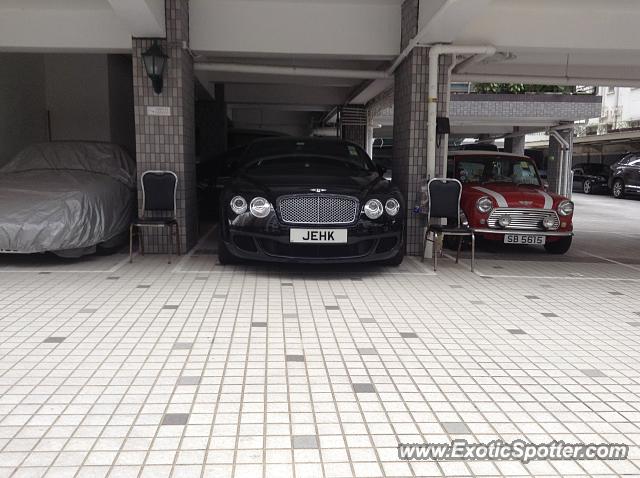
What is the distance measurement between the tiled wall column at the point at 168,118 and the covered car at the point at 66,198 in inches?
15.0

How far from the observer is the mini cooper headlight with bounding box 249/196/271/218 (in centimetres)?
518

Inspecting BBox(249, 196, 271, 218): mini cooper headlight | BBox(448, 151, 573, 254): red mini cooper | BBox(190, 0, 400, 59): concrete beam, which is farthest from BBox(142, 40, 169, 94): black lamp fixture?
BBox(448, 151, 573, 254): red mini cooper

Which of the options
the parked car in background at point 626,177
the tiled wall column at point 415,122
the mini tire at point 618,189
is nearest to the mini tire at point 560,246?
the tiled wall column at point 415,122

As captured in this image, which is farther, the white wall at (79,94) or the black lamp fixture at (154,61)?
the white wall at (79,94)

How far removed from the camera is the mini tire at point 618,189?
1967 centimetres

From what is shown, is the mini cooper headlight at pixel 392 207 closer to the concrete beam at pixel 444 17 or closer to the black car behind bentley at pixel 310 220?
the black car behind bentley at pixel 310 220

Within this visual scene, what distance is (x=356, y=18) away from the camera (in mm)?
6922

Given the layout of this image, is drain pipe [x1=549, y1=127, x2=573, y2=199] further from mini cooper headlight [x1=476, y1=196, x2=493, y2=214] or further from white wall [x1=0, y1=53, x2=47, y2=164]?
white wall [x1=0, y1=53, x2=47, y2=164]

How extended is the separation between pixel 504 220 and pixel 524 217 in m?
0.29

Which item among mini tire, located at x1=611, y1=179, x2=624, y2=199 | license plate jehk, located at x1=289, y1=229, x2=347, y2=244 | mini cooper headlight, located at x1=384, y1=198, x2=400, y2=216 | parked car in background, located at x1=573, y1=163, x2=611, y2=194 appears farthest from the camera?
parked car in background, located at x1=573, y1=163, x2=611, y2=194

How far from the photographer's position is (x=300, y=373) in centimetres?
304

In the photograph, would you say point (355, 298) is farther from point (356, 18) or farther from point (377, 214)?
point (356, 18)

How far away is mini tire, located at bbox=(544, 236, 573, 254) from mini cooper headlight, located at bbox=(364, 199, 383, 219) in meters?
3.20

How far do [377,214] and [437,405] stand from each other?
287 centimetres
